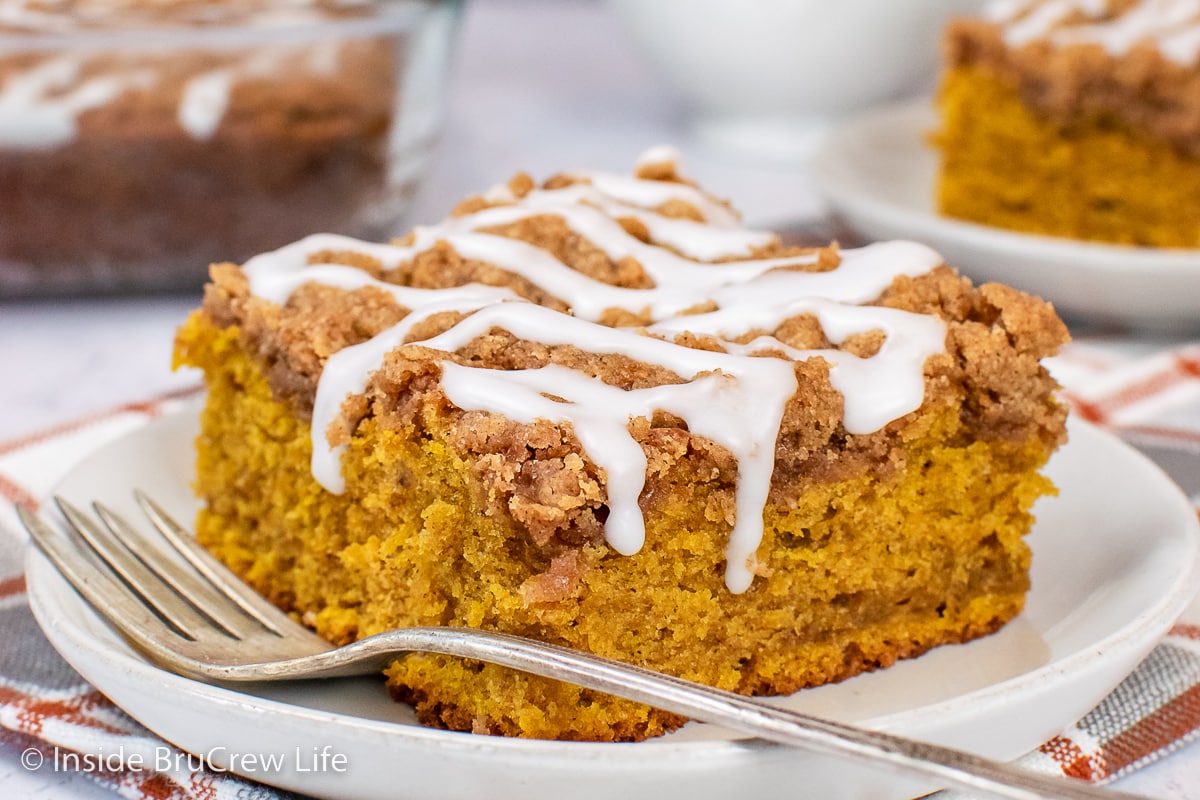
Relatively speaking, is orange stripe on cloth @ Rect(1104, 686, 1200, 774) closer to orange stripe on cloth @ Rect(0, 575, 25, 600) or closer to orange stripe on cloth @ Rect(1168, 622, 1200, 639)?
orange stripe on cloth @ Rect(1168, 622, 1200, 639)

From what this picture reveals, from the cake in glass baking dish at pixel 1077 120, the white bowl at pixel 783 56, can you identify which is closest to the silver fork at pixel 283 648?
the cake in glass baking dish at pixel 1077 120

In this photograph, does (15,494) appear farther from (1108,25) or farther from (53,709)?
(1108,25)

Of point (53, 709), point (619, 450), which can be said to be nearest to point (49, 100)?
point (53, 709)

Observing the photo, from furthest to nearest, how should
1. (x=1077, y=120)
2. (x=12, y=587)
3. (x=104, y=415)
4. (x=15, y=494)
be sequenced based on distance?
(x=1077, y=120) → (x=104, y=415) → (x=15, y=494) → (x=12, y=587)

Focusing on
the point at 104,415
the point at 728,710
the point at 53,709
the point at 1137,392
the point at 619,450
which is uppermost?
the point at 619,450

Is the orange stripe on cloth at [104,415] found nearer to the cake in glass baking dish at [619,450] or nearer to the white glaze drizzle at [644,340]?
the cake in glass baking dish at [619,450]

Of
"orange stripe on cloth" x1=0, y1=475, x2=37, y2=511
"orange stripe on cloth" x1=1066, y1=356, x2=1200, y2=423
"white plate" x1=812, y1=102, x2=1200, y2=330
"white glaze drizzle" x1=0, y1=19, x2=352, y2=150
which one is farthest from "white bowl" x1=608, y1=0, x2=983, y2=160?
"orange stripe on cloth" x1=0, y1=475, x2=37, y2=511

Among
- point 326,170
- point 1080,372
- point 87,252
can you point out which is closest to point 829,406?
point 1080,372
